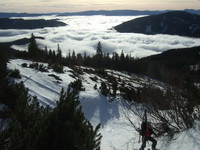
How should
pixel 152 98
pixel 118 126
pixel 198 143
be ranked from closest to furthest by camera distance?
pixel 198 143
pixel 152 98
pixel 118 126

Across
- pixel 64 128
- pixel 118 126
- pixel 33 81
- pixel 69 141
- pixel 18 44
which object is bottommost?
pixel 18 44

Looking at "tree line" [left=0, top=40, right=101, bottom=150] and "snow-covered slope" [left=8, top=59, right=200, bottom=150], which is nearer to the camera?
"tree line" [left=0, top=40, right=101, bottom=150]

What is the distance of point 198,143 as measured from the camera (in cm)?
634

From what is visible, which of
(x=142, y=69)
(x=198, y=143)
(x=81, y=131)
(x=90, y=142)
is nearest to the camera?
(x=90, y=142)

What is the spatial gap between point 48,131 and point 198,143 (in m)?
4.87

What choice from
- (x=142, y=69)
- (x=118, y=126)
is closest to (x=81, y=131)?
(x=118, y=126)

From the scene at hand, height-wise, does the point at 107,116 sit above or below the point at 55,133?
below

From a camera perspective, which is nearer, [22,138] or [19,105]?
[22,138]

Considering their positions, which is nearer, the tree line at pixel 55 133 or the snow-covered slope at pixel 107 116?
the tree line at pixel 55 133

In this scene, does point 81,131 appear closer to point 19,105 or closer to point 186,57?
point 19,105

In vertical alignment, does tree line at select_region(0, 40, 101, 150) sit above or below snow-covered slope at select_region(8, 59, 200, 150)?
above

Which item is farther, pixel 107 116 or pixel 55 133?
pixel 107 116

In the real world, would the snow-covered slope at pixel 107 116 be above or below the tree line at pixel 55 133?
below

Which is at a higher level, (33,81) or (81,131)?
(81,131)
